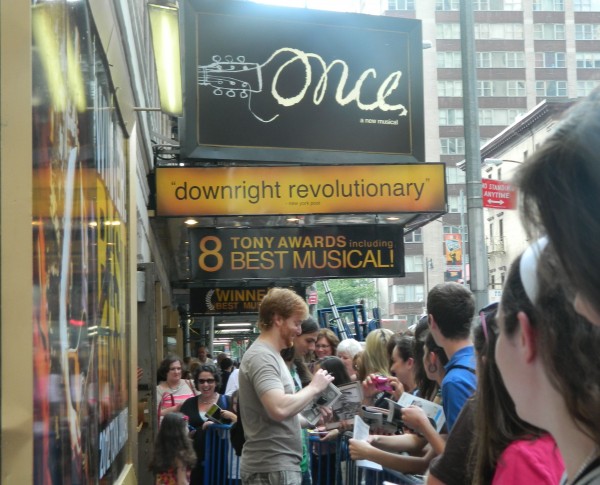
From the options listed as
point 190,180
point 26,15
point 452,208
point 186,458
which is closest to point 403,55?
point 190,180

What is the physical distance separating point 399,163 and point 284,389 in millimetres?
4529

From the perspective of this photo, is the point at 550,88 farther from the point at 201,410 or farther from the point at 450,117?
the point at 201,410

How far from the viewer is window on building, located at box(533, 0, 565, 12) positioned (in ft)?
305

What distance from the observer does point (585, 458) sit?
149 cm

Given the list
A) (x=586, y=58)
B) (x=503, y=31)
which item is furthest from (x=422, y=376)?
(x=503, y=31)

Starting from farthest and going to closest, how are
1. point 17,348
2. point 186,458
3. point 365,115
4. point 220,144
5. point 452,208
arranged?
point 452,208 → point 365,115 → point 220,144 → point 186,458 → point 17,348

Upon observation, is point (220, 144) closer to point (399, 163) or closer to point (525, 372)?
point (399, 163)

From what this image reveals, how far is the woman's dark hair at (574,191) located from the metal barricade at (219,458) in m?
8.60

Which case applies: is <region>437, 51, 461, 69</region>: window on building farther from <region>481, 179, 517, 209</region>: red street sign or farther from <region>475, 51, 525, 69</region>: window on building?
<region>481, 179, 517, 209</region>: red street sign

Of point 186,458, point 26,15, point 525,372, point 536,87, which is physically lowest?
point 186,458

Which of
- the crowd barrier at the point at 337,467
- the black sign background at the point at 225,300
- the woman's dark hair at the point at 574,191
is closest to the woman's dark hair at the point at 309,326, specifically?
the crowd barrier at the point at 337,467

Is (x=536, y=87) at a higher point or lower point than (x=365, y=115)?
higher

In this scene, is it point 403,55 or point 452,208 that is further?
point 452,208

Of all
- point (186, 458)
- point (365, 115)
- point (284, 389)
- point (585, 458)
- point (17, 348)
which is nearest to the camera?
point (585, 458)
